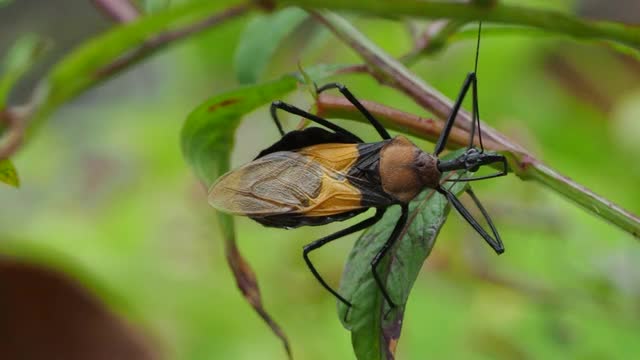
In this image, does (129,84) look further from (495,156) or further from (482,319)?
(495,156)

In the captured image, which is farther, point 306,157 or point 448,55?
point 448,55

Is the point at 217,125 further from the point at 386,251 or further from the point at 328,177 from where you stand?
the point at 328,177

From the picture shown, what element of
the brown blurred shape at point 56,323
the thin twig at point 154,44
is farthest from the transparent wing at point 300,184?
the brown blurred shape at point 56,323

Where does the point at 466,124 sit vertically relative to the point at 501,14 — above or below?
below

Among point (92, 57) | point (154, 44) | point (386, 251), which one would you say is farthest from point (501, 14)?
point (154, 44)

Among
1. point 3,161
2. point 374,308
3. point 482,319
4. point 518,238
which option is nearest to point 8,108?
point 3,161

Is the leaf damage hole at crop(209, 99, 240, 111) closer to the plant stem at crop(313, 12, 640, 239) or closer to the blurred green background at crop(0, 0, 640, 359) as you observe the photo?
the plant stem at crop(313, 12, 640, 239)

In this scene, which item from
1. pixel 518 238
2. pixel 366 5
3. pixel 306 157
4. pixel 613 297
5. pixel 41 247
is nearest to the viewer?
pixel 366 5
